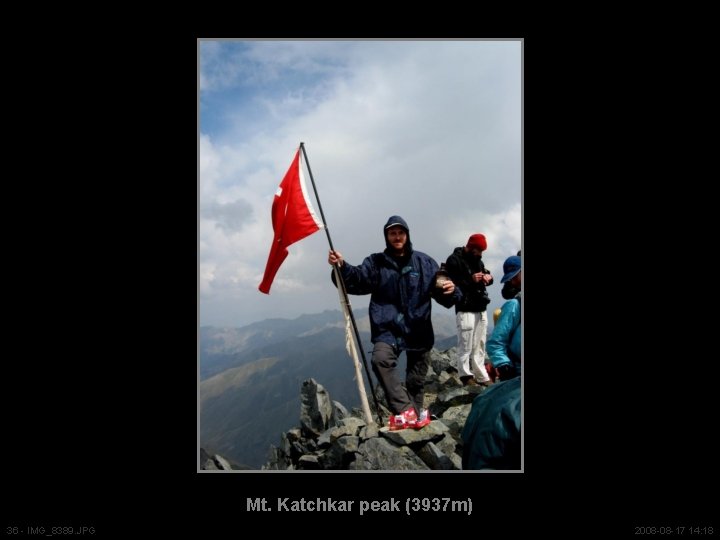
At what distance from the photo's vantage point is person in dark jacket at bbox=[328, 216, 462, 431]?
5.57 metres

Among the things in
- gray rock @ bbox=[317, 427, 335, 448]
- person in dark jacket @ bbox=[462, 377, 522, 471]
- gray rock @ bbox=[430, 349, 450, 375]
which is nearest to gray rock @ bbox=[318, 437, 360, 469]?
gray rock @ bbox=[317, 427, 335, 448]

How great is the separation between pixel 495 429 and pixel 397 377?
150 centimetres

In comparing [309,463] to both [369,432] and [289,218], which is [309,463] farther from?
[289,218]

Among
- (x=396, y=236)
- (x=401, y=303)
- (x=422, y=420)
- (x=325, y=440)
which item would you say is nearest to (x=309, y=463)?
(x=325, y=440)

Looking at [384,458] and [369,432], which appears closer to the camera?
[384,458]

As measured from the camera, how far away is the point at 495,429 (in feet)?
14.5

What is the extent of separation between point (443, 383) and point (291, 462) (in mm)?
3944

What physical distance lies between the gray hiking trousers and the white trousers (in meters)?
1.58

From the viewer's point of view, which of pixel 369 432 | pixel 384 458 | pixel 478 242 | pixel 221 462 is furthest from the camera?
pixel 478 242

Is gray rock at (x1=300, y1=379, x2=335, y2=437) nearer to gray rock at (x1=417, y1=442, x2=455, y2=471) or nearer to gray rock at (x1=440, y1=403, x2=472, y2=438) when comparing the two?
gray rock at (x1=440, y1=403, x2=472, y2=438)

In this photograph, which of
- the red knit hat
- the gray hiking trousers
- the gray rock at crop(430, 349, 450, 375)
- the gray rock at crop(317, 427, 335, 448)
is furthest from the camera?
the gray rock at crop(430, 349, 450, 375)

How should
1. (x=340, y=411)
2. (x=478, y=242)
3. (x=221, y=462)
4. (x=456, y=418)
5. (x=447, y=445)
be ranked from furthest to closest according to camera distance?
(x=340, y=411)
(x=478, y=242)
(x=456, y=418)
(x=221, y=462)
(x=447, y=445)
